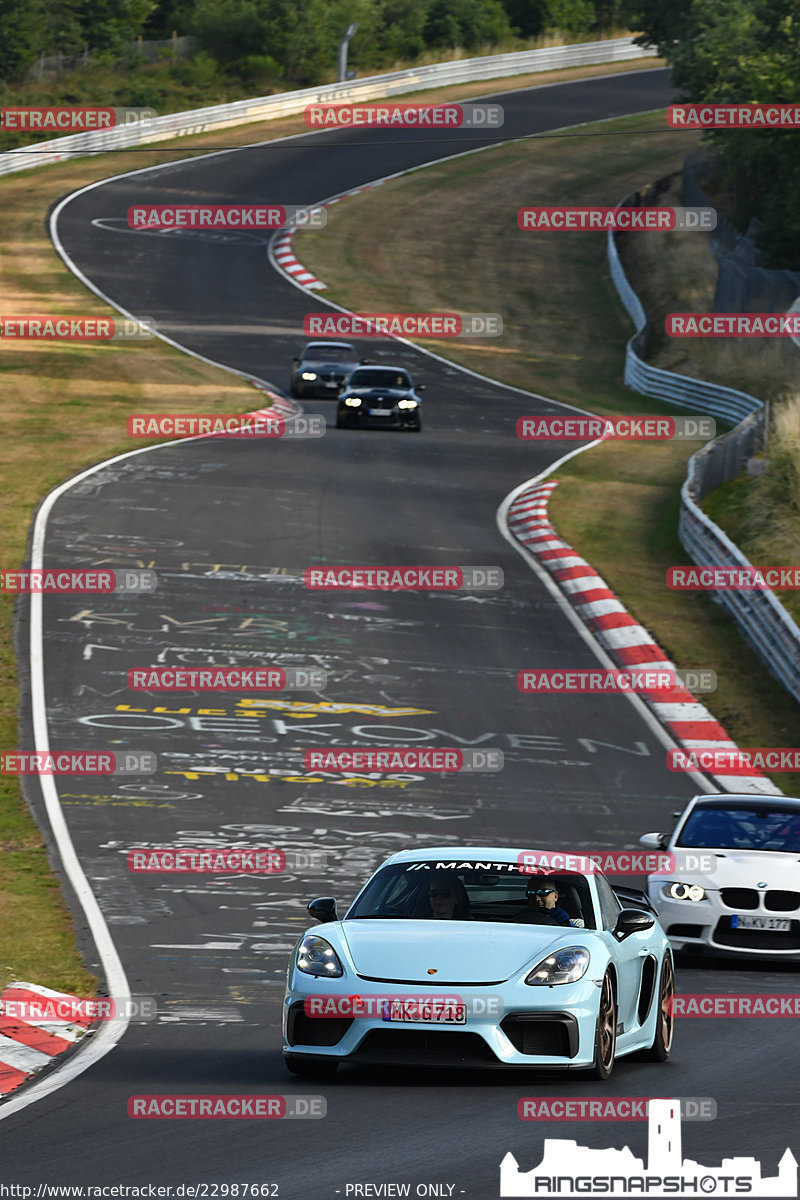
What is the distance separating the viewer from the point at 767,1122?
8242mm

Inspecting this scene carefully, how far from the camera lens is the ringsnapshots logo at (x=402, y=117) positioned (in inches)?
3105

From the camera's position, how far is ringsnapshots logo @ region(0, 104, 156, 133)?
248 ft

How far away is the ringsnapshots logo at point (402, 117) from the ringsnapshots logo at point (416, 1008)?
238ft

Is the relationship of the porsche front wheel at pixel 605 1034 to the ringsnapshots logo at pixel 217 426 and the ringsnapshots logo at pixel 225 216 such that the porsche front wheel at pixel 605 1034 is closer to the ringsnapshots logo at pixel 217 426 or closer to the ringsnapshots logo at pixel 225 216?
the ringsnapshots logo at pixel 217 426

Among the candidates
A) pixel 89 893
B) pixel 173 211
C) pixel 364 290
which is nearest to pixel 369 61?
pixel 173 211

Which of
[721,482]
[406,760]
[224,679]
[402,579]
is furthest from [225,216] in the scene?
[406,760]

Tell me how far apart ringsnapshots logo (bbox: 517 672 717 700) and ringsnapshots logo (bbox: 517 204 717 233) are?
40.5 metres

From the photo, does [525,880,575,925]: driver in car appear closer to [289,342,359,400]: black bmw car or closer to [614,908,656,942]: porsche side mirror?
[614,908,656,942]: porsche side mirror

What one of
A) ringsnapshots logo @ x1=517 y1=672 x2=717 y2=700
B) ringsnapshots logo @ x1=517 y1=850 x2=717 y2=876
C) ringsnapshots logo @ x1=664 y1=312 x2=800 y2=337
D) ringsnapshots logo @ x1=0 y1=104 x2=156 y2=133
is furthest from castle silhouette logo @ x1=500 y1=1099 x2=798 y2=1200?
ringsnapshots logo @ x1=0 y1=104 x2=156 y2=133

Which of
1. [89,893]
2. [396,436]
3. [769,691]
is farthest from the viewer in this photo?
[396,436]

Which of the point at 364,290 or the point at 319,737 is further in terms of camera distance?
the point at 364,290

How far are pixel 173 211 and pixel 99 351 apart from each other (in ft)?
69.5

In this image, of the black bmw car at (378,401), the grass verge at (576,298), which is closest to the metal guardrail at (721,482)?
the grass verge at (576,298)

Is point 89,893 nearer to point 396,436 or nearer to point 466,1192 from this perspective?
point 466,1192
